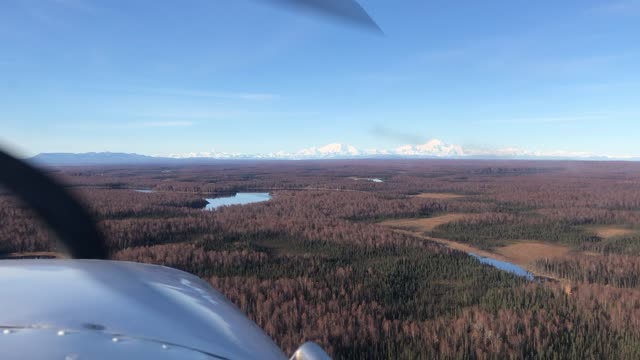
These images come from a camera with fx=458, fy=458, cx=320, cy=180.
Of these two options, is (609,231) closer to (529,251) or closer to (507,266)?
(529,251)

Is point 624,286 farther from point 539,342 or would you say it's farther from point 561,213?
point 561,213

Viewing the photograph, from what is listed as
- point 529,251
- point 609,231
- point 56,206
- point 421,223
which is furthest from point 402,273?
point 609,231

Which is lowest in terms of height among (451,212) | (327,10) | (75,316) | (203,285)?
(451,212)

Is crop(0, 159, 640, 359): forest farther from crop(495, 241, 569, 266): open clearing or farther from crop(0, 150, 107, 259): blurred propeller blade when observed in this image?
crop(495, 241, 569, 266): open clearing

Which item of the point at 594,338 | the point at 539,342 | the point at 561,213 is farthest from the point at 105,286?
the point at 561,213

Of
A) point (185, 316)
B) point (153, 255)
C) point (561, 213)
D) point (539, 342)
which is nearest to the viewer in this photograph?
point (185, 316)

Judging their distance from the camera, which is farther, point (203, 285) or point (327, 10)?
point (327, 10)

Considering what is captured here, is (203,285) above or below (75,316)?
below
